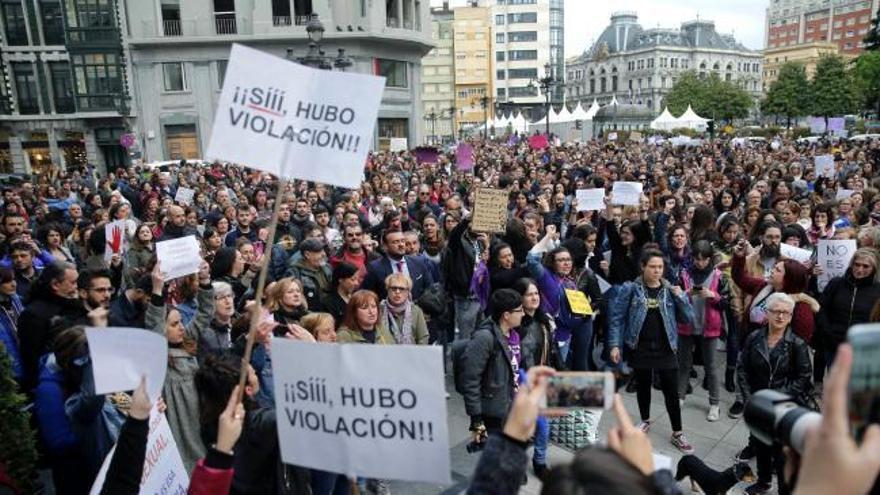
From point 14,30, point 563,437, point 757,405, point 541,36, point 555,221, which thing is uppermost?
point 541,36

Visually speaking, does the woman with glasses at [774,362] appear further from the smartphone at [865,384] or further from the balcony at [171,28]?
the balcony at [171,28]

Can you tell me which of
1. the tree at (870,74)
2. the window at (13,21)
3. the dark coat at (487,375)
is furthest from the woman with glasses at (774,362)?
the tree at (870,74)

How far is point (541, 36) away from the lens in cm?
10288

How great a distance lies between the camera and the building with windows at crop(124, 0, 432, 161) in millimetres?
36000

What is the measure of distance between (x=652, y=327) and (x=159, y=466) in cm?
396

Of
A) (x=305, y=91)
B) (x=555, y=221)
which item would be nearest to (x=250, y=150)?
(x=305, y=91)

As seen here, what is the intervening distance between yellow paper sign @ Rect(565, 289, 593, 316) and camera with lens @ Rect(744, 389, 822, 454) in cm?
404

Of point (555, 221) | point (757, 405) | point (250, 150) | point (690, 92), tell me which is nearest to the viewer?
point (757, 405)

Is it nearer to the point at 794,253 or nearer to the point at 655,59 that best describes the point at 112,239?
A: the point at 794,253

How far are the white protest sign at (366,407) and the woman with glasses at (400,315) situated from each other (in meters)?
2.47

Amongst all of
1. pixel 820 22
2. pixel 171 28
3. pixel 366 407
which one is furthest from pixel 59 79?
pixel 820 22

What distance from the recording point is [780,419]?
66.1 inches

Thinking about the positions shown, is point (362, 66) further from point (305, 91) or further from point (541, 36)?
point (541, 36)

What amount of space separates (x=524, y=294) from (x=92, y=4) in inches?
1641
